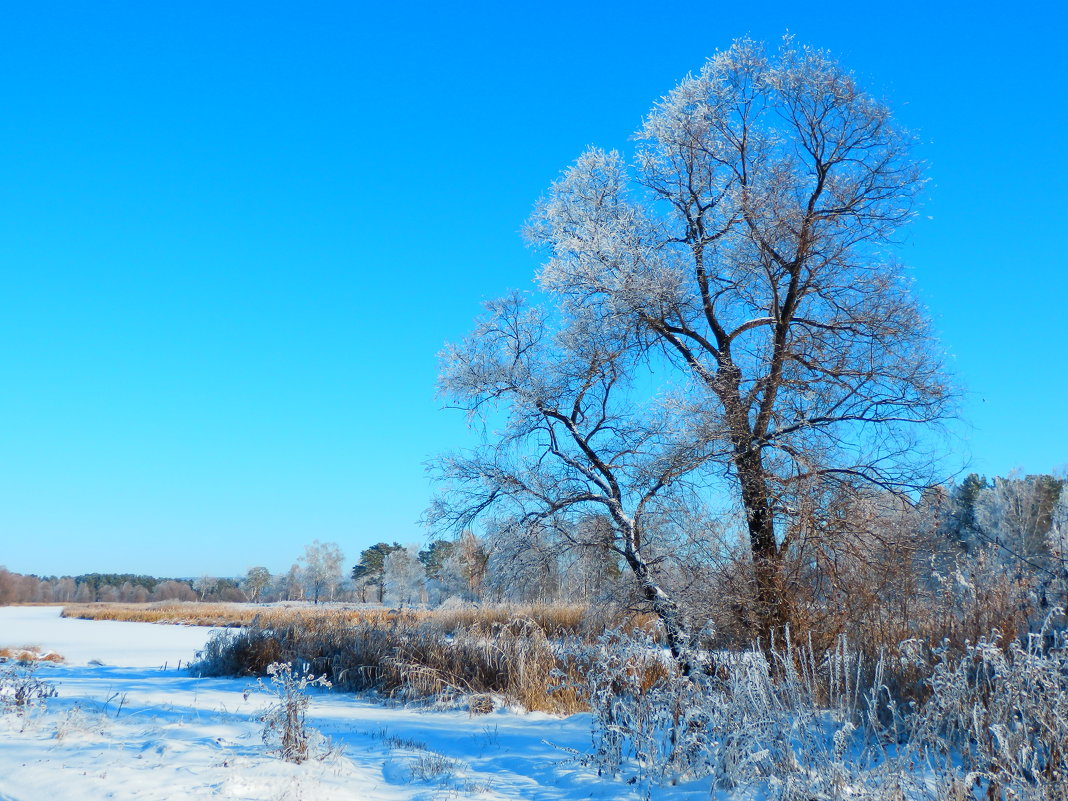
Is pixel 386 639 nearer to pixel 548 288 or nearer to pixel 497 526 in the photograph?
pixel 497 526

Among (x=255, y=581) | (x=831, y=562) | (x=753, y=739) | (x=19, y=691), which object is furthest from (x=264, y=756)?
(x=255, y=581)

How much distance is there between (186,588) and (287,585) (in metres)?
24.2

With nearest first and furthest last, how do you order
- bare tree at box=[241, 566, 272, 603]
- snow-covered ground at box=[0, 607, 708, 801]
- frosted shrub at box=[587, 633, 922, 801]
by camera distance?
frosted shrub at box=[587, 633, 922, 801]
snow-covered ground at box=[0, 607, 708, 801]
bare tree at box=[241, 566, 272, 603]

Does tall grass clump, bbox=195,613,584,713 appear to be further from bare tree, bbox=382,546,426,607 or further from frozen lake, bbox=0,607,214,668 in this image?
bare tree, bbox=382,546,426,607

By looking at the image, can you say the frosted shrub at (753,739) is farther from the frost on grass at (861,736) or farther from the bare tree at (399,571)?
the bare tree at (399,571)

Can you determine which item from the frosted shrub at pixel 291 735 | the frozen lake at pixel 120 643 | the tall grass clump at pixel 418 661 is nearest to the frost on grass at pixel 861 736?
the frosted shrub at pixel 291 735

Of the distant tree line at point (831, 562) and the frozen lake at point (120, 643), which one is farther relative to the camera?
the frozen lake at point (120, 643)

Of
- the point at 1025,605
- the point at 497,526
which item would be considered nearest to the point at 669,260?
the point at 497,526

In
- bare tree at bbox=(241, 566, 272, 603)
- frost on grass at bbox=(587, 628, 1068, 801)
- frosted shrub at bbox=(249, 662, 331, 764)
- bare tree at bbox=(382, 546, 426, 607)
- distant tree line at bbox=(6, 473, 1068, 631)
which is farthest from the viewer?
bare tree at bbox=(241, 566, 272, 603)

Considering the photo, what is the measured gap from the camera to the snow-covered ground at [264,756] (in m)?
4.13

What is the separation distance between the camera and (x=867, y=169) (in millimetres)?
9875

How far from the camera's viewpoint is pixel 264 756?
478 centimetres

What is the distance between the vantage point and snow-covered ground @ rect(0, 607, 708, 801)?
13.5 ft

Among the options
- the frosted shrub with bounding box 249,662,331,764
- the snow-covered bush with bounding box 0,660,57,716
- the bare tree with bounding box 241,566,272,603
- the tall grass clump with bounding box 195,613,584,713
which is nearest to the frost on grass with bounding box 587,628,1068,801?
the frosted shrub with bounding box 249,662,331,764
